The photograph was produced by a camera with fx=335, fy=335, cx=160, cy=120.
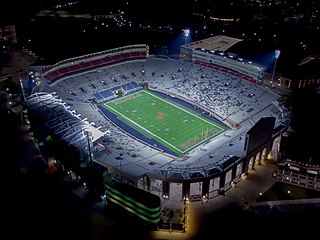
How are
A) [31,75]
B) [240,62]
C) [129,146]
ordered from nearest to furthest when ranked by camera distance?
1. [129,146]
2. [31,75]
3. [240,62]

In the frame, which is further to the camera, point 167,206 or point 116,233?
point 167,206

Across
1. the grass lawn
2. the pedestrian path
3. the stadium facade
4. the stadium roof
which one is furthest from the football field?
the stadium roof

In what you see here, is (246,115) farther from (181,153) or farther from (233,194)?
(233,194)

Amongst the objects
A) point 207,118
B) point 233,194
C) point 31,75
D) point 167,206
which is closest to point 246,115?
point 207,118

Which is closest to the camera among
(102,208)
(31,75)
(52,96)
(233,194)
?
(102,208)

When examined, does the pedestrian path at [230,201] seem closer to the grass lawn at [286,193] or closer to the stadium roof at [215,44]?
the grass lawn at [286,193]
